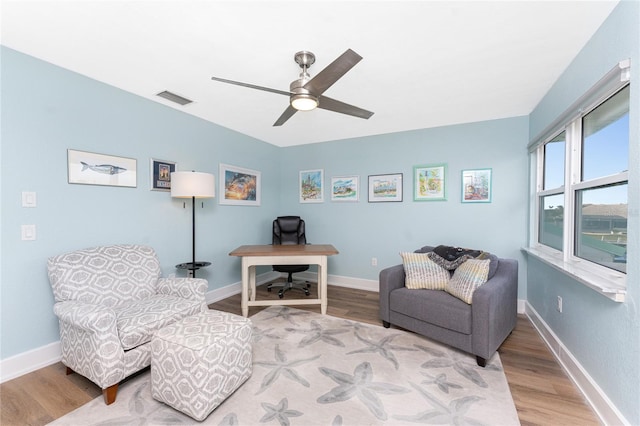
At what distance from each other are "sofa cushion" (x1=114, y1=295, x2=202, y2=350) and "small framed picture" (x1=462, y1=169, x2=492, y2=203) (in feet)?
11.1

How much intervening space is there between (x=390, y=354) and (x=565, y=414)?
1.10m

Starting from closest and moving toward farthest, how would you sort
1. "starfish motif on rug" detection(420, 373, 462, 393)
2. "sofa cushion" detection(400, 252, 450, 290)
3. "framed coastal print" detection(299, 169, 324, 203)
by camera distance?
"starfish motif on rug" detection(420, 373, 462, 393)
"sofa cushion" detection(400, 252, 450, 290)
"framed coastal print" detection(299, 169, 324, 203)

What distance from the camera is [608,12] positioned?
5.08ft

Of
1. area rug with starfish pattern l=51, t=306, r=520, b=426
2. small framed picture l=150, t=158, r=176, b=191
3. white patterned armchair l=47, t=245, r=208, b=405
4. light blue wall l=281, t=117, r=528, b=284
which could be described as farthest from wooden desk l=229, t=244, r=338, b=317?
light blue wall l=281, t=117, r=528, b=284

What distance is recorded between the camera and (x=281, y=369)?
202 cm

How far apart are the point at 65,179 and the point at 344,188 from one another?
3308 millimetres

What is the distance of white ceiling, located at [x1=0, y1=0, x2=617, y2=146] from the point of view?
1.55 m

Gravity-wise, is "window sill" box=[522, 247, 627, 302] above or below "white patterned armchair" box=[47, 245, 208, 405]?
above

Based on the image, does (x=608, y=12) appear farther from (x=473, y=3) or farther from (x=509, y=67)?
(x=473, y=3)

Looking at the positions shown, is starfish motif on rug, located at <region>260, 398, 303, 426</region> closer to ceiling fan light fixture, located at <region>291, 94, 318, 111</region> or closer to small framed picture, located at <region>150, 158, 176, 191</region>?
ceiling fan light fixture, located at <region>291, 94, 318, 111</region>

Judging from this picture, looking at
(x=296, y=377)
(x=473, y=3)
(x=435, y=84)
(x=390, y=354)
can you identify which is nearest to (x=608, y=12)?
(x=473, y=3)

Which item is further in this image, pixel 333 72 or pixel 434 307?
pixel 434 307

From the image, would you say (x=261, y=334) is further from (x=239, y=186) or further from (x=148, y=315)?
(x=239, y=186)

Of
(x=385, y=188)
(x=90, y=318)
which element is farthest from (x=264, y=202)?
Answer: (x=90, y=318)
